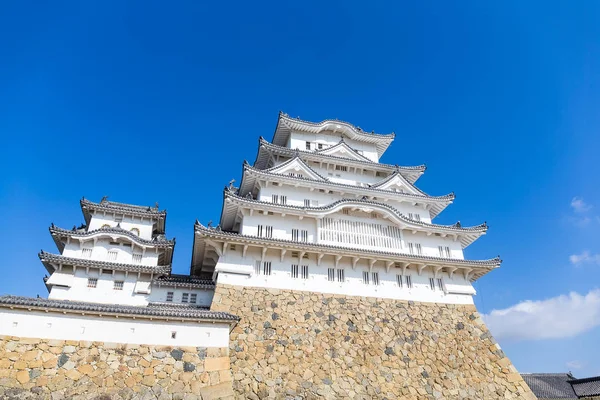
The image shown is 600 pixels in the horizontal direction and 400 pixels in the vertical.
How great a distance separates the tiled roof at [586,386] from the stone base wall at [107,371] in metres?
28.2

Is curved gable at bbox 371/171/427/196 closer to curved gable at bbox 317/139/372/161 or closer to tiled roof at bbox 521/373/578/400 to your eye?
curved gable at bbox 317/139/372/161

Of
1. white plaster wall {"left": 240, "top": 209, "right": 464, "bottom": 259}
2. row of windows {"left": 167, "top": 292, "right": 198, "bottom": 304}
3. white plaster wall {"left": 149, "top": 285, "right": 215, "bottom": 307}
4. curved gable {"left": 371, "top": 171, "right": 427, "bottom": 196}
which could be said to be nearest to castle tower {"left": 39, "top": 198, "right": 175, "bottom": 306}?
white plaster wall {"left": 149, "top": 285, "right": 215, "bottom": 307}

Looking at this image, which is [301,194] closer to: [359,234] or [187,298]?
[359,234]

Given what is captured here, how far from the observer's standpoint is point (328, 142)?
28.3 m

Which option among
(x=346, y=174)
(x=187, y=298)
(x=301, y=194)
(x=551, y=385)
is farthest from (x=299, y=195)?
(x=551, y=385)

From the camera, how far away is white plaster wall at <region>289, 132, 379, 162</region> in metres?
27.4

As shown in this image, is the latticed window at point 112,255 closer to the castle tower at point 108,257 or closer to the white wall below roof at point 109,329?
the castle tower at point 108,257

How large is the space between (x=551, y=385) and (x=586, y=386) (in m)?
2.31

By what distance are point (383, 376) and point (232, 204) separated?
446 inches

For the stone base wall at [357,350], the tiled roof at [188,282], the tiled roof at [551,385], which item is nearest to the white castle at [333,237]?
the tiled roof at [188,282]

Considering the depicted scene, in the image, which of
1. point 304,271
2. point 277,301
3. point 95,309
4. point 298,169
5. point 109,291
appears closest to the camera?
point 95,309

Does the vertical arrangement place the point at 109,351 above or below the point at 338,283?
below

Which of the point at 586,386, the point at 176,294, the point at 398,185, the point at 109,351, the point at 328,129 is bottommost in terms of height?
the point at 586,386

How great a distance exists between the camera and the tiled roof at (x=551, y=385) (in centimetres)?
2627
